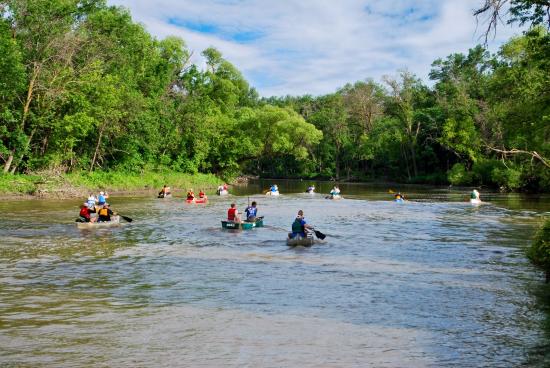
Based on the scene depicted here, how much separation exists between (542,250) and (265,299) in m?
→ 9.23

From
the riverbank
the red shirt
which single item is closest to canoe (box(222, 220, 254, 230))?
the red shirt

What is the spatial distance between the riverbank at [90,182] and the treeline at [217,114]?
80.9 inches

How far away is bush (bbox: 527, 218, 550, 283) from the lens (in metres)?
16.9

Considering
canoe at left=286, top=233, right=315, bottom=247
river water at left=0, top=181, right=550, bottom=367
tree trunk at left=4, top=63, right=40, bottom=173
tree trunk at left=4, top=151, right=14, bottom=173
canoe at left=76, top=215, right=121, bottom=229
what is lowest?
river water at left=0, top=181, right=550, bottom=367

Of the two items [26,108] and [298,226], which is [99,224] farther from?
[26,108]

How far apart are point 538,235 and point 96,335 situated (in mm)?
14072

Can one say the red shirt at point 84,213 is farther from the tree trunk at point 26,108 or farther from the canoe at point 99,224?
the tree trunk at point 26,108

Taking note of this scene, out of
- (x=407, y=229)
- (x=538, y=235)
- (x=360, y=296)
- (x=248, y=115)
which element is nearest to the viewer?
(x=360, y=296)

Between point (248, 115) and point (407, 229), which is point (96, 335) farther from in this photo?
point (248, 115)

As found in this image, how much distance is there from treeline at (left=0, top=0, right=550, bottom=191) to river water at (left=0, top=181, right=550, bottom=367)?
550 centimetres

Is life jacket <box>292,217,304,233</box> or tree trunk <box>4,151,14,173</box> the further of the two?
tree trunk <box>4,151,14,173</box>

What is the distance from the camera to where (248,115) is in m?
83.6

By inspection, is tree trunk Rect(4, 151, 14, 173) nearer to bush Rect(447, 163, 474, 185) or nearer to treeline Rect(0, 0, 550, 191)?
treeline Rect(0, 0, 550, 191)

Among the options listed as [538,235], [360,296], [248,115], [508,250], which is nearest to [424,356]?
[360,296]
